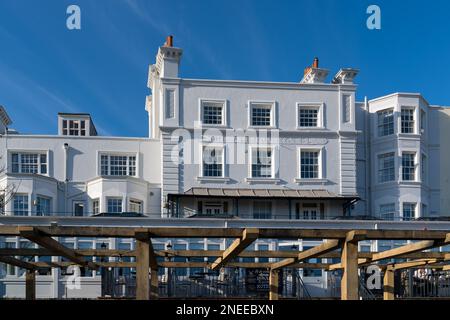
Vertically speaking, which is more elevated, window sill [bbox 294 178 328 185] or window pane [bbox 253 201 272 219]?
window sill [bbox 294 178 328 185]

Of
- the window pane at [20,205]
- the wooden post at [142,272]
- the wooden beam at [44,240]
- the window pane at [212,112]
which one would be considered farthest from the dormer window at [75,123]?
the wooden post at [142,272]

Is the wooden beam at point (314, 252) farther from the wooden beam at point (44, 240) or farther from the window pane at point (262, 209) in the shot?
the window pane at point (262, 209)

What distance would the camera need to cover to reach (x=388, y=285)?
19375 mm

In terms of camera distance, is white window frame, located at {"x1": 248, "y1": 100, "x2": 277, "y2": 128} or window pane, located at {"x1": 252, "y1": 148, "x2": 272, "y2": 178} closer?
window pane, located at {"x1": 252, "y1": 148, "x2": 272, "y2": 178}

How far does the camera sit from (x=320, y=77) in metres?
46.8

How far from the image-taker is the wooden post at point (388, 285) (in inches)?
747

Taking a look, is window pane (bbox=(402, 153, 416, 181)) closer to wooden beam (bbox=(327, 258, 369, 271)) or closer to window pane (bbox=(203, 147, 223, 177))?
window pane (bbox=(203, 147, 223, 177))

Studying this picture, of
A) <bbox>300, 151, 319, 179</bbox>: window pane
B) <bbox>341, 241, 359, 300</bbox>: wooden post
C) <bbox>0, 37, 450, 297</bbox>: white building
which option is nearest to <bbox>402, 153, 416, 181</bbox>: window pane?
<bbox>0, 37, 450, 297</bbox>: white building

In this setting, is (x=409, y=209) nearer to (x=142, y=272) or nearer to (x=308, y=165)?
(x=308, y=165)

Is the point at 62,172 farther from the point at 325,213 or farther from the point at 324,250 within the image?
the point at 324,250

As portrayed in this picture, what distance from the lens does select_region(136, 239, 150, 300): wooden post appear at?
11.6 meters

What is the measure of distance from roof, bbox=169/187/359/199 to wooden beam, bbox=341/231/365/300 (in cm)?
2729
